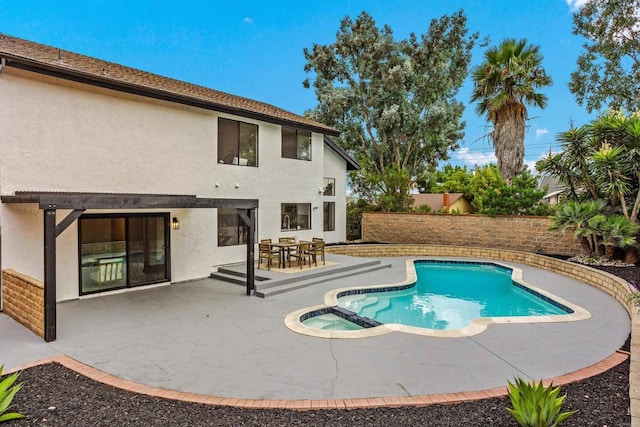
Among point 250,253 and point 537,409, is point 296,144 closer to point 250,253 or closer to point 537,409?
point 250,253

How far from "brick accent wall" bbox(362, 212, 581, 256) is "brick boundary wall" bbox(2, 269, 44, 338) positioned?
52.3 feet

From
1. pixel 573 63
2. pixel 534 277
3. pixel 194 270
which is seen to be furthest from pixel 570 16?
pixel 194 270

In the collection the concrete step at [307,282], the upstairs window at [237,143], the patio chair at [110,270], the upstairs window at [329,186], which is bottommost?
the concrete step at [307,282]

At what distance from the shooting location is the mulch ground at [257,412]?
3.94m

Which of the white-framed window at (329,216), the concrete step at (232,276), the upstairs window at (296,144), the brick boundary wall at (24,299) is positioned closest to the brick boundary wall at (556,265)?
the white-framed window at (329,216)

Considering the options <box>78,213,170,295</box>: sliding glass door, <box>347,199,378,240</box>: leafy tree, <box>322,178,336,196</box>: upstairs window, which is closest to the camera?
<box>78,213,170,295</box>: sliding glass door

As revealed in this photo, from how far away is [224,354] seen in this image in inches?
237

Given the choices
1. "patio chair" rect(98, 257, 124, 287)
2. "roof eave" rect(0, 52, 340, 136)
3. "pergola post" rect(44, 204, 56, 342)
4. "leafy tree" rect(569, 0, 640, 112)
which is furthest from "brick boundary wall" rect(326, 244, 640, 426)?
"leafy tree" rect(569, 0, 640, 112)

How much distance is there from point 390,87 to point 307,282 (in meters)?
17.4

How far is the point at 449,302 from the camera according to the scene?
35.7 feet

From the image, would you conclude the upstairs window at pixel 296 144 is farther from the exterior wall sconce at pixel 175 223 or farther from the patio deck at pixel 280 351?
the patio deck at pixel 280 351

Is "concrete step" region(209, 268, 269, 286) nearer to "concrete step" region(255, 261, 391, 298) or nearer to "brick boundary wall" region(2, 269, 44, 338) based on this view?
"concrete step" region(255, 261, 391, 298)

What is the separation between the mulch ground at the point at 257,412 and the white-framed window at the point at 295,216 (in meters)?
10.9

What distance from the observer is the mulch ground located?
12.9ft
